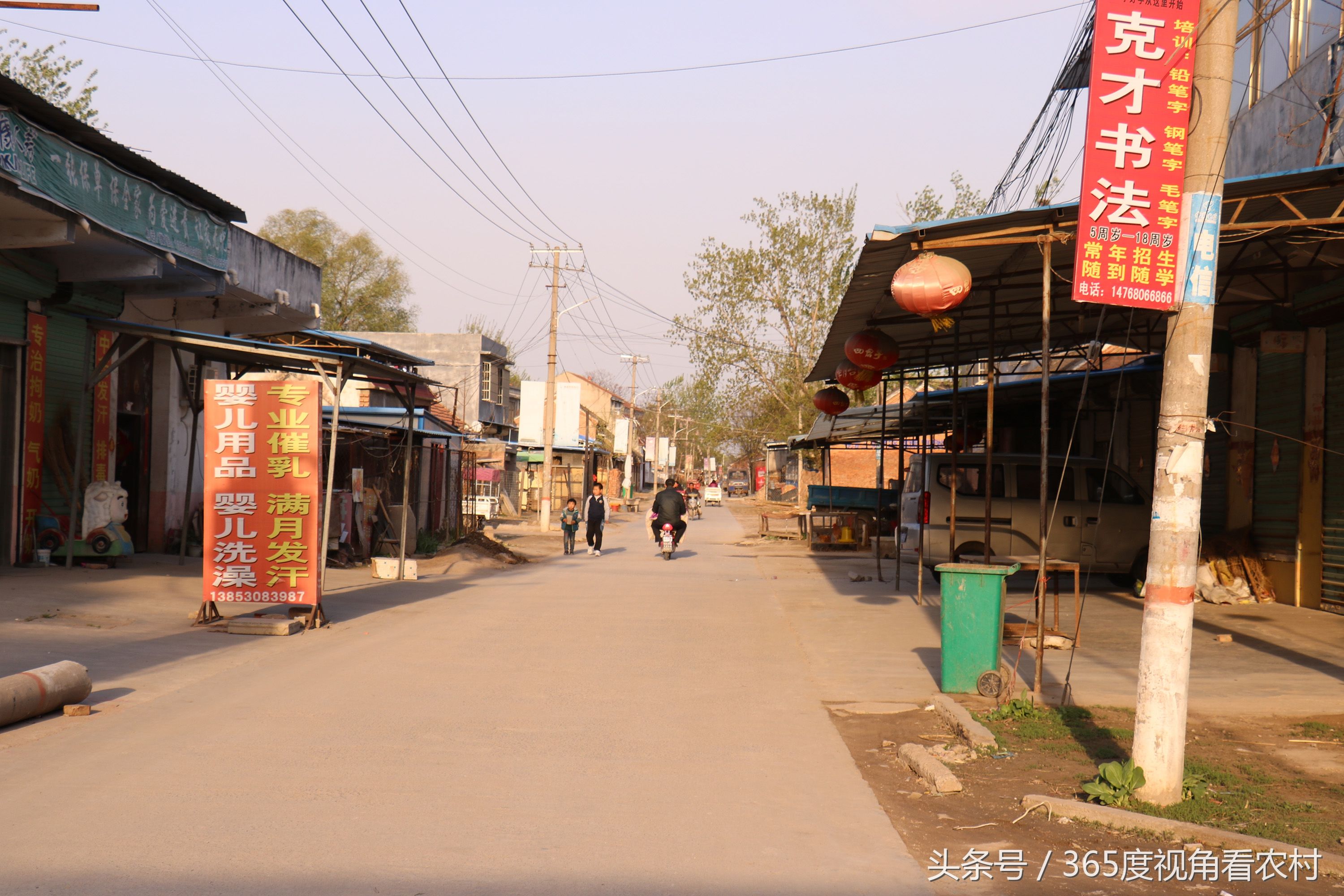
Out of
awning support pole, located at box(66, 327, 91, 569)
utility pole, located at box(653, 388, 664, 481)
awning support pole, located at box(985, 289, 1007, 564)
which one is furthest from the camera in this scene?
utility pole, located at box(653, 388, 664, 481)

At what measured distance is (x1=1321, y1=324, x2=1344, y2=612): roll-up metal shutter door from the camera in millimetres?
12727

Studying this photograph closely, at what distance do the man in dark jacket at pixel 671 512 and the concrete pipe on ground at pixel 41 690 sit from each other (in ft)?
54.5

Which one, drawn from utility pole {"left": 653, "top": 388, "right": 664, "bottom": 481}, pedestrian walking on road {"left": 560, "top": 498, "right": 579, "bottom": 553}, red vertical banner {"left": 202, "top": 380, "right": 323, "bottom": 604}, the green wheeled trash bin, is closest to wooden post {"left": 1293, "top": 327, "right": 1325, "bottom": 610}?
the green wheeled trash bin

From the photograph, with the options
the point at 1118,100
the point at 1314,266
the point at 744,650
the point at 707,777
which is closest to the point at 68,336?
the point at 744,650

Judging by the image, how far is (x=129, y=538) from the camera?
619 inches

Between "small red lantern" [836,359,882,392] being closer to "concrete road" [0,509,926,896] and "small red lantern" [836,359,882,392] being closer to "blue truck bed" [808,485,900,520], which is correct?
"concrete road" [0,509,926,896]

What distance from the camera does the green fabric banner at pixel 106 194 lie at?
38.2 ft

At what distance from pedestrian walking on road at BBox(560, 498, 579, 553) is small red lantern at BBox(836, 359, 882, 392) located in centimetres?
1152

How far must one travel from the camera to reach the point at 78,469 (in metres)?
13.4

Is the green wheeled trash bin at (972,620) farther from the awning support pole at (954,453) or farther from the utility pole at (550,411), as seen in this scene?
the utility pole at (550,411)

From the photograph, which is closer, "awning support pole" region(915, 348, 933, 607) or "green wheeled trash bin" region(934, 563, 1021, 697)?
"green wheeled trash bin" region(934, 563, 1021, 697)

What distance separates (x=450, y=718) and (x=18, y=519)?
9937 mm

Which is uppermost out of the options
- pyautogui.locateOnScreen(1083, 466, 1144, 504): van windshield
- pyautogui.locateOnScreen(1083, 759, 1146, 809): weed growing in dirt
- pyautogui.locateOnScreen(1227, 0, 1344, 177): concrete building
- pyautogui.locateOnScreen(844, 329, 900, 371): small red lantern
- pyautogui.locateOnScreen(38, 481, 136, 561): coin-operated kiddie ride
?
pyautogui.locateOnScreen(1227, 0, 1344, 177): concrete building

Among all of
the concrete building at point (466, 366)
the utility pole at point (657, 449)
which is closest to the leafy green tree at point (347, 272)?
the concrete building at point (466, 366)
